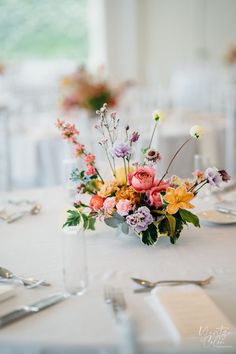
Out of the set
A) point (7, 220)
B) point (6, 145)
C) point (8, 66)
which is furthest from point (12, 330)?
point (8, 66)

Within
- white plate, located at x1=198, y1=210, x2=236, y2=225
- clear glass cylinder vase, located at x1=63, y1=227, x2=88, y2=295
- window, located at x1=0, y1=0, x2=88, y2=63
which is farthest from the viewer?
window, located at x1=0, y1=0, x2=88, y2=63

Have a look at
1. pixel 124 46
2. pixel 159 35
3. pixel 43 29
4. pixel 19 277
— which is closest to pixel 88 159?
pixel 19 277

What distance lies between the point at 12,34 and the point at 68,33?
83cm

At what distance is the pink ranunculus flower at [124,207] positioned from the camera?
4.34 ft

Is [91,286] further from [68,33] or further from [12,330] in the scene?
[68,33]

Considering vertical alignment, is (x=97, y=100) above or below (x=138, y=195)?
above

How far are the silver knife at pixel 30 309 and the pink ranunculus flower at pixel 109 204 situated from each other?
1.05ft

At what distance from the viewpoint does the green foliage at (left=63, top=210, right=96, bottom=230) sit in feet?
4.47

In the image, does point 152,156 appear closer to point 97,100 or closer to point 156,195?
point 156,195

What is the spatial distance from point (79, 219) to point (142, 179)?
8.1 inches

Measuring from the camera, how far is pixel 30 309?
1.03m

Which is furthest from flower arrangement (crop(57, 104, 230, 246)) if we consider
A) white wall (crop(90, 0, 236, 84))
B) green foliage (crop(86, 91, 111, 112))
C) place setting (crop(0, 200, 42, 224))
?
white wall (crop(90, 0, 236, 84))

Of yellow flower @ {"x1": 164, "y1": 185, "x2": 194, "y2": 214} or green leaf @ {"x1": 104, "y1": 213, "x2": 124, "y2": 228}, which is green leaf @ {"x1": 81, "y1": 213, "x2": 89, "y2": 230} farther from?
yellow flower @ {"x1": 164, "y1": 185, "x2": 194, "y2": 214}

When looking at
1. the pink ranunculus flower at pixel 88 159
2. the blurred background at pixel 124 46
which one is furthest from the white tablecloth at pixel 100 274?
the blurred background at pixel 124 46
